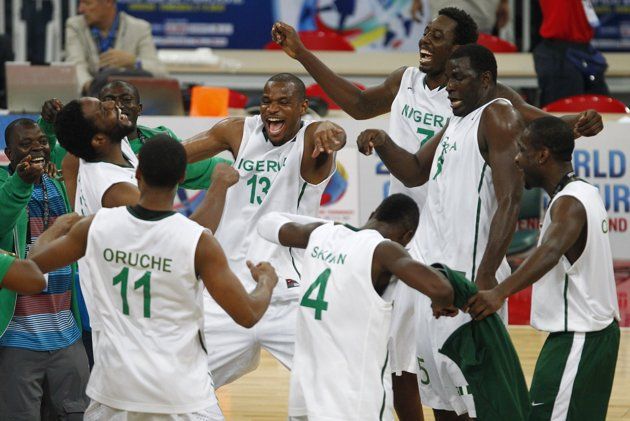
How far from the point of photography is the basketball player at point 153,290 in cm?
426

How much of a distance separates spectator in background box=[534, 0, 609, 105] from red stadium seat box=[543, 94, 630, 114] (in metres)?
0.80

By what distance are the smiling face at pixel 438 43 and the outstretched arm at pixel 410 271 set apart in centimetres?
160

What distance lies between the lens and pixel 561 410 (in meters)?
4.95

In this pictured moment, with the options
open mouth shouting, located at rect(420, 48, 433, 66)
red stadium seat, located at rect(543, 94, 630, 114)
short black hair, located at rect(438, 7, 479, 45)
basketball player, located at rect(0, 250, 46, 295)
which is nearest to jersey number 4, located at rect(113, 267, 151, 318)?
basketball player, located at rect(0, 250, 46, 295)

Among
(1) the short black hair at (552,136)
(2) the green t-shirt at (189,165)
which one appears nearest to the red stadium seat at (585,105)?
(2) the green t-shirt at (189,165)

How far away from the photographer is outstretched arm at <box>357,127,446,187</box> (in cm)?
554

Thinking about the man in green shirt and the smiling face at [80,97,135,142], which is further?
the man in green shirt

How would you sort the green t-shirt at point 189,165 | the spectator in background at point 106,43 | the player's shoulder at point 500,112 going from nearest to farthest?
the player's shoulder at point 500,112, the green t-shirt at point 189,165, the spectator in background at point 106,43

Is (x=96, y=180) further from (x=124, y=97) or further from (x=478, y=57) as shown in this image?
(x=478, y=57)

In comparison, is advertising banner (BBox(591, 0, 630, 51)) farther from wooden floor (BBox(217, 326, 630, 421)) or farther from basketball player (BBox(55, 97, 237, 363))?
basketball player (BBox(55, 97, 237, 363))

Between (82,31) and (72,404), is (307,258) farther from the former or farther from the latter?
(82,31)

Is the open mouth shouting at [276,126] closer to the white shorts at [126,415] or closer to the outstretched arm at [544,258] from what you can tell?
the outstretched arm at [544,258]

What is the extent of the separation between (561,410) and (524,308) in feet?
14.5

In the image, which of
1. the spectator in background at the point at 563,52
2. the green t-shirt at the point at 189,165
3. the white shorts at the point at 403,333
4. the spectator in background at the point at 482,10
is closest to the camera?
the white shorts at the point at 403,333
